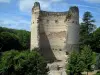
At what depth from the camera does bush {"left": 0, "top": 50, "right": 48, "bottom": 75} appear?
44906mm

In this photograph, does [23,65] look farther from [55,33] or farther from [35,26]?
[55,33]

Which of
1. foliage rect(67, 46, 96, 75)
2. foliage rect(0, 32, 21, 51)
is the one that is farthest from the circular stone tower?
foliage rect(0, 32, 21, 51)

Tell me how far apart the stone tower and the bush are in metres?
16.3

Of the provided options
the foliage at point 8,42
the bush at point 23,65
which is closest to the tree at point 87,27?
the foliage at point 8,42

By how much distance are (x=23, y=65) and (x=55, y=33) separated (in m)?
21.3

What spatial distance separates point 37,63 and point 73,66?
28.5ft

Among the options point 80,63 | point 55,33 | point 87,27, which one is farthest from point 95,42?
point 80,63

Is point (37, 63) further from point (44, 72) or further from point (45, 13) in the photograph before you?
point (45, 13)

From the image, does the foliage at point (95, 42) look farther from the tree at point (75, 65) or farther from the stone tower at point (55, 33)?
the tree at point (75, 65)

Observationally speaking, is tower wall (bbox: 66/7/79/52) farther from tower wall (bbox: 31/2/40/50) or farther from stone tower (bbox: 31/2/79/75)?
tower wall (bbox: 31/2/40/50)

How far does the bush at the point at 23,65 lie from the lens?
4491cm

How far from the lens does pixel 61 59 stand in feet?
210

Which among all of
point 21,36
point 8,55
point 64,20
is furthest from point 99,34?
point 8,55

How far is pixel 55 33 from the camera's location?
65.6 meters
